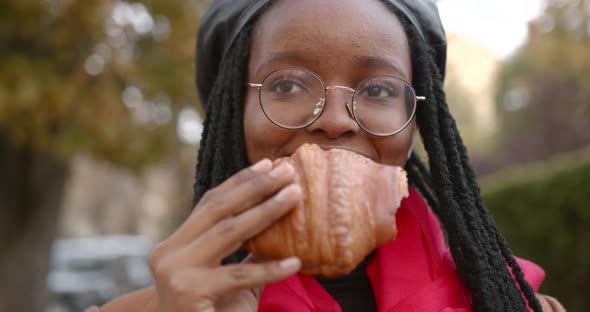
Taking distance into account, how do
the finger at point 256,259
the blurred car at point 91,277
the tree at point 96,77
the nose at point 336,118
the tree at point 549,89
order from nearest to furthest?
the finger at point 256,259 < the nose at point 336,118 < the tree at point 96,77 < the tree at point 549,89 < the blurred car at point 91,277

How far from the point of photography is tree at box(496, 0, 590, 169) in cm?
1053

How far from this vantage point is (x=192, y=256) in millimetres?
1469

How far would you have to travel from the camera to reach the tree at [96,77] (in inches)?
221

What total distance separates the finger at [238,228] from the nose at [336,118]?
364 millimetres

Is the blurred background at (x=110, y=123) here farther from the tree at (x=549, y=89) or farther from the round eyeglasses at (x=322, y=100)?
the round eyeglasses at (x=322, y=100)

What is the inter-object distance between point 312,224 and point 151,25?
5.90m

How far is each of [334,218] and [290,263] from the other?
16 centimetres

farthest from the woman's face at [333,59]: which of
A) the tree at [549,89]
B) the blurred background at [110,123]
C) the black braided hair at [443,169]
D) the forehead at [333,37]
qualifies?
the tree at [549,89]

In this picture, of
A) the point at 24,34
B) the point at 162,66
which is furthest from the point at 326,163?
the point at 24,34

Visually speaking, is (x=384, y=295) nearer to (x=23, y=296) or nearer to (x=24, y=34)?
(x=24, y=34)

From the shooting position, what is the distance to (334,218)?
148 cm

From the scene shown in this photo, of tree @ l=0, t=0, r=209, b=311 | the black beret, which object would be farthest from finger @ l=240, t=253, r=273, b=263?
tree @ l=0, t=0, r=209, b=311

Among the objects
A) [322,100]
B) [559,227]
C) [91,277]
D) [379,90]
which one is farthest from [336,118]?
[91,277]

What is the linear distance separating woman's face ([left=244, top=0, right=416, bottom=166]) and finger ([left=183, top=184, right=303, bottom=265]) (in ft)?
1.24
